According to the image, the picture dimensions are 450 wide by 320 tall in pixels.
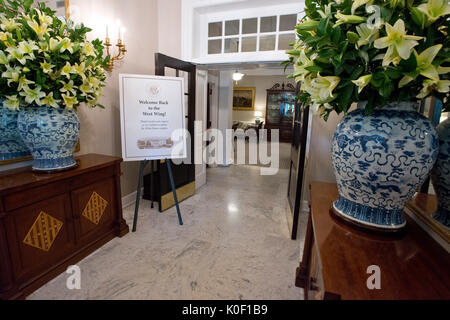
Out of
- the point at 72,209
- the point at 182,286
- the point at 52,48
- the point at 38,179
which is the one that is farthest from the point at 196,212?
the point at 52,48

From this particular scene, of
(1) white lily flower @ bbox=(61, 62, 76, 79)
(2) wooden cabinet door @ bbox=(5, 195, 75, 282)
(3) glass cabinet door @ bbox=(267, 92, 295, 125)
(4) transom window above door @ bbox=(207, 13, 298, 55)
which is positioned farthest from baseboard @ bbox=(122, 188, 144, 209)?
(3) glass cabinet door @ bbox=(267, 92, 295, 125)

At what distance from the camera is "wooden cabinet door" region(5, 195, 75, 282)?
1420mm

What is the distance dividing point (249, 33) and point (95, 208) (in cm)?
275

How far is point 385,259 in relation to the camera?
0.63 meters

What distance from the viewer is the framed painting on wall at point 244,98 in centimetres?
988

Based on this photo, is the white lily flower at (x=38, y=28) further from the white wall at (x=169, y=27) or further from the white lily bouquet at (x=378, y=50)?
the white wall at (x=169, y=27)

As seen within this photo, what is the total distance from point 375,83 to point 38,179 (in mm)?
1941

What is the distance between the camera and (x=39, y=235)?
1.55 m

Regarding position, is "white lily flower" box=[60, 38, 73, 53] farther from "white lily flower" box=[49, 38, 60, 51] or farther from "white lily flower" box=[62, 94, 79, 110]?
"white lily flower" box=[62, 94, 79, 110]

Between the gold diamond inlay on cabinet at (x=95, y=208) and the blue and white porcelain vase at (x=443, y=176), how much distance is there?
2.24 meters

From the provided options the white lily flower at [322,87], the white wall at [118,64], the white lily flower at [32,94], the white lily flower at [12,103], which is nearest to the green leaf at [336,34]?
the white lily flower at [322,87]

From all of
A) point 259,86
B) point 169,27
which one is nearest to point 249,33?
point 169,27

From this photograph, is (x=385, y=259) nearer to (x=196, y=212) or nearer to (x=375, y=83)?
(x=375, y=83)

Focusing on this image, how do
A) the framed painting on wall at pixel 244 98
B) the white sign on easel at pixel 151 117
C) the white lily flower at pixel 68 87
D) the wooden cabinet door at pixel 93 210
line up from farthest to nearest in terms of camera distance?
the framed painting on wall at pixel 244 98 → the white sign on easel at pixel 151 117 → the wooden cabinet door at pixel 93 210 → the white lily flower at pixel 68 87
